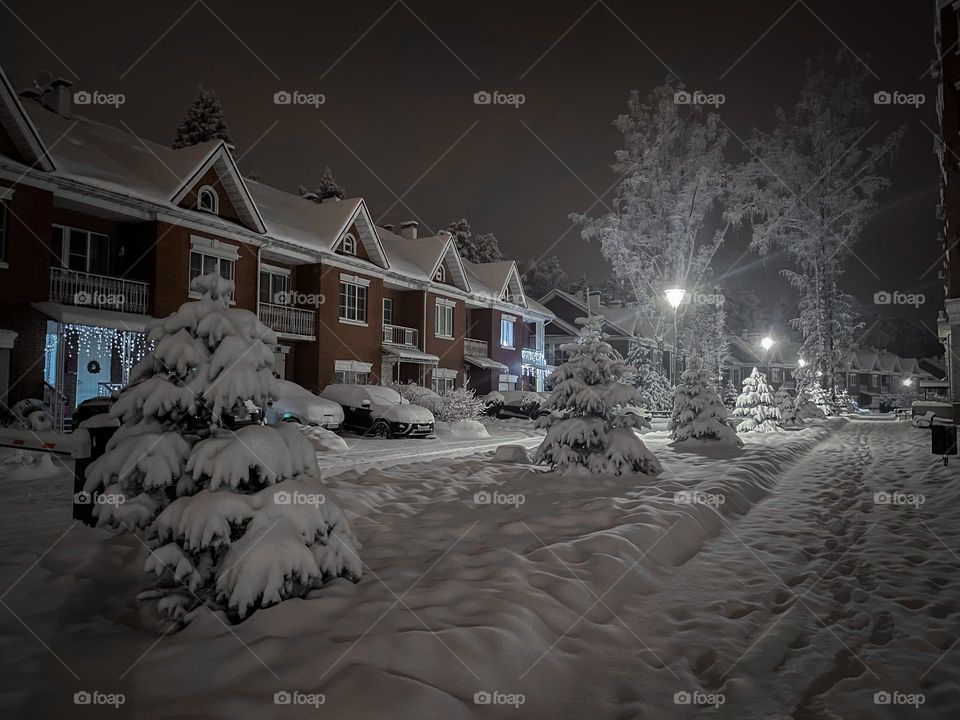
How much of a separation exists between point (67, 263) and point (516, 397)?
19.2m

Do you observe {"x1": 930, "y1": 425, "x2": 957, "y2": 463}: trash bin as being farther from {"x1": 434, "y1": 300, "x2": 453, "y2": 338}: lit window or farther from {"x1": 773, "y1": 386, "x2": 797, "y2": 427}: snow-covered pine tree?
{"x1": 434, "y1": 300, "x2": 453, "y2": 338}: lit window

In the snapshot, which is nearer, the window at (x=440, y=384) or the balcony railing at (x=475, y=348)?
the window at (x=440, y=384)

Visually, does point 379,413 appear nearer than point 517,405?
Yes

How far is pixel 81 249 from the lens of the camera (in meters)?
17.7

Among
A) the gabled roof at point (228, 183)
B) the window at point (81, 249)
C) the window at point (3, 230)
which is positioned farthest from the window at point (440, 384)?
the window at point (3, 230)

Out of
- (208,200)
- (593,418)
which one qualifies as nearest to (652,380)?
(593,418)

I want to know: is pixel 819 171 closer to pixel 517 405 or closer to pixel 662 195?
pixel 662 195

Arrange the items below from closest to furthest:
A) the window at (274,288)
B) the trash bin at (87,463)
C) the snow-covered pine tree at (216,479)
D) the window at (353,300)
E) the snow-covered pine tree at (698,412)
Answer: the snow-covered pine tree at (216,479), the trash bin at (87,463), the snow-covered pine tree at (698,412), the window at (274,288), the window at (353,300)

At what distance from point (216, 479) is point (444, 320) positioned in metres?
Answer: 27.7

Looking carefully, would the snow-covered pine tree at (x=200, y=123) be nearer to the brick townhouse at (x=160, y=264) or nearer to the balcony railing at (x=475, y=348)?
the brick townhouse at (x=160, y=264)

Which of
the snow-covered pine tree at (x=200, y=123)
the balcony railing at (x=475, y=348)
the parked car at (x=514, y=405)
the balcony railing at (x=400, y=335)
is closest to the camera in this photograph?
the balcony railing at (x=400, y=335)

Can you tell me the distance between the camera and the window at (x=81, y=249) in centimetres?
1714

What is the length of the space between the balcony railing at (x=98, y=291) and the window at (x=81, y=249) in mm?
600

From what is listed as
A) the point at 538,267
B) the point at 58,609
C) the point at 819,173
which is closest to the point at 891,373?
the point at 538,267
